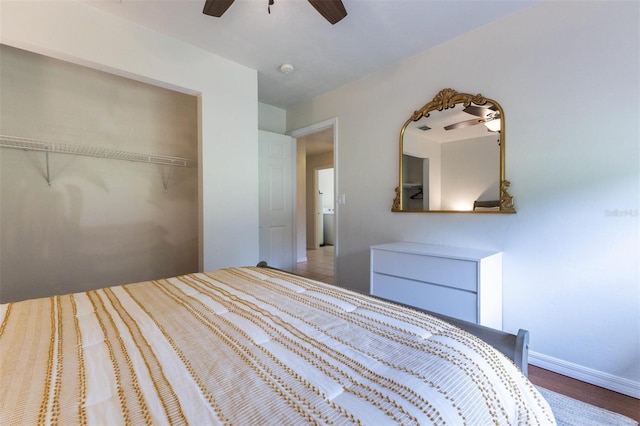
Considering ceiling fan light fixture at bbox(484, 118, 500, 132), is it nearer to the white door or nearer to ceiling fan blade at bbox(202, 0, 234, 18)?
ceiling fan blade at bbox(202, 0, 234, 18)

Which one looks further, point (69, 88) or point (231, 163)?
point (231, 163)

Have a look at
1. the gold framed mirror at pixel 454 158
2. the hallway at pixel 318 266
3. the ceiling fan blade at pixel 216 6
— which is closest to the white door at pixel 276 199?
the hallway at pixel 318 266

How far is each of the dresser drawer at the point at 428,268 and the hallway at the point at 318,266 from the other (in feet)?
4.77

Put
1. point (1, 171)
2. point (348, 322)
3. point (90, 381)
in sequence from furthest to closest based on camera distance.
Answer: point (1, 171)
point (348, 322)
point (90, 381)

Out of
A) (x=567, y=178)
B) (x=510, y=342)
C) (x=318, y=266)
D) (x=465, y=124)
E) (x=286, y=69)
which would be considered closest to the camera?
(x=510, y=342)

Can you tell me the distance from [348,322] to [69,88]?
318cm

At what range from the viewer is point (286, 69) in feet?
9.00

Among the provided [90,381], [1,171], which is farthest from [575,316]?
[1,171]

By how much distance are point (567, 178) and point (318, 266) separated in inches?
143

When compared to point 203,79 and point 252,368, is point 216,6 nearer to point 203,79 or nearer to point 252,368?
point 203,79

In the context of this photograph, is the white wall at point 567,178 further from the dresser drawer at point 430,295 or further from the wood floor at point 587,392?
the dresser drawer at point 430,295

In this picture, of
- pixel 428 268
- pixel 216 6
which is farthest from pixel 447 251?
pixel 216 6

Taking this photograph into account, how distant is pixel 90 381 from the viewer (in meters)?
0.59

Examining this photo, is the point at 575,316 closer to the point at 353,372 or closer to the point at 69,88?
the point at 353,372
